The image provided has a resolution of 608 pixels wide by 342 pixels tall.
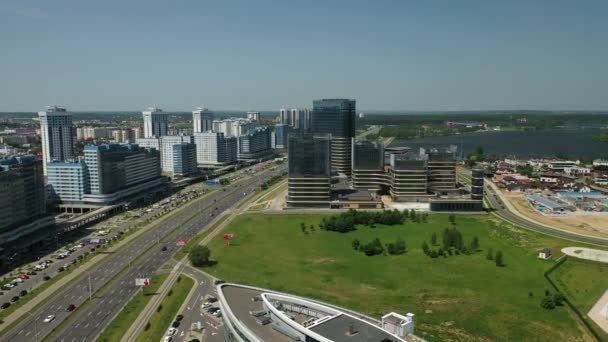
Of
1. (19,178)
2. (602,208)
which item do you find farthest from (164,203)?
(602,208)

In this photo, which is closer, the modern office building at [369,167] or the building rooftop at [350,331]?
the building rooftop at [350,331]

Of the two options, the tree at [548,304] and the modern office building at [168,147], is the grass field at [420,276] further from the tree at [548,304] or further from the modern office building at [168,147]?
the modern office building at [168,147]

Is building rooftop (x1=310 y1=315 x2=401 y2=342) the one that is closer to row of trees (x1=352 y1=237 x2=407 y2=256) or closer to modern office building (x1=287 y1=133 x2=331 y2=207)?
row of trees (x1=352 y1=237 x2=407 y2=256)

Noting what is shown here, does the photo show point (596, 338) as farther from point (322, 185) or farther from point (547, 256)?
point (322, 185)

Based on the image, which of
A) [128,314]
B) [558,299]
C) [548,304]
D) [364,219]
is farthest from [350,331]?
[364,219]

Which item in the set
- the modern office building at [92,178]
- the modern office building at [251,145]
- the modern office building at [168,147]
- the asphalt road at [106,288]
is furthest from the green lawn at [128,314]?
the modern office building at [251,145]
